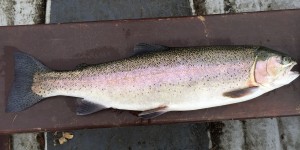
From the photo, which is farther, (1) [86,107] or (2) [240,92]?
(1) [86,107]

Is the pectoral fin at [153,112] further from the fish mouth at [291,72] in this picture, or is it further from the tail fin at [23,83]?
the fish mouth at [291,72]

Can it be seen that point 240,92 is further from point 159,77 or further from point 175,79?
point 159,77

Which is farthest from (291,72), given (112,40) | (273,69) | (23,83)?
(23,83)

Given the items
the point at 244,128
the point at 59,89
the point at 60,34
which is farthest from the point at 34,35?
the point at 244,128

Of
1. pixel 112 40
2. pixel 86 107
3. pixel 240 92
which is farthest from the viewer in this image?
pixel 112 40

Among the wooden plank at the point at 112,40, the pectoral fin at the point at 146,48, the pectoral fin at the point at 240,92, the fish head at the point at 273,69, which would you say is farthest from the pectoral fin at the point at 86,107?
the fish head at the point at 273,69

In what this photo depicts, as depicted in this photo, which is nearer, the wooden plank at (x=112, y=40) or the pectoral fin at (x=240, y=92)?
the pectoral fin at (x=240, y=92)

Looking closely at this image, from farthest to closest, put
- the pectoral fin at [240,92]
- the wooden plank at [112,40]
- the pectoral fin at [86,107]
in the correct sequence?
the wooden plank at [112,40]
the pectoral fin at [86,107]
the pectoral fin at [240,92]
